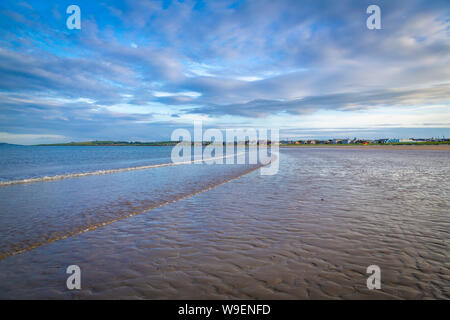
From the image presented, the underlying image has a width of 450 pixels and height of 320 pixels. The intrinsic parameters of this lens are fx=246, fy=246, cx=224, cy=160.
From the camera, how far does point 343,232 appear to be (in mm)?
6531

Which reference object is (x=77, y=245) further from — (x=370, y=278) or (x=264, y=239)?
(x=370, y=278)

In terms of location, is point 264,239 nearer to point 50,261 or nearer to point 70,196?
point 50,261

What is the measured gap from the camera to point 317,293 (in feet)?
12.6

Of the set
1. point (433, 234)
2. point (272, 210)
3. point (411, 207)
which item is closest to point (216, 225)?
point (272, 210)

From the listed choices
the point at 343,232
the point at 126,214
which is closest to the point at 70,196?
the point at 126,214

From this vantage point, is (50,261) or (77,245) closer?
(50,261)

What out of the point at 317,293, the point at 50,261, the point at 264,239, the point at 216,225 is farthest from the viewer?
the point at 216,225

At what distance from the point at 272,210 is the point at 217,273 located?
16.1 ft

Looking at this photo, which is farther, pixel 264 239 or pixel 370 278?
pixel 264 239

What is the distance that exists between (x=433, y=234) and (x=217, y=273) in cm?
569
